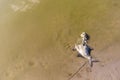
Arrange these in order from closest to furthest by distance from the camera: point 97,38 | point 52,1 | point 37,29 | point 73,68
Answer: point 73,68 → point 97,38 → point 37,29 → point 52,1

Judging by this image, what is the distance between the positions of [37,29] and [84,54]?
2340mm

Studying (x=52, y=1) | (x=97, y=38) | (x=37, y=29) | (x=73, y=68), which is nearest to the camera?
(x=73, y=68)

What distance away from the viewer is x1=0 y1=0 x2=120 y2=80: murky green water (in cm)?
998

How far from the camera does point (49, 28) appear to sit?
10.9 meters

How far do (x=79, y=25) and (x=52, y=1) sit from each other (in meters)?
1.87

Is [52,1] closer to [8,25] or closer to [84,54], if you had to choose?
[8,25]

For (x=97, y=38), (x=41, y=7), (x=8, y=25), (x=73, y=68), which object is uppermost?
(x=41, y=7)

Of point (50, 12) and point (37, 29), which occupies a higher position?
point (50, 12)

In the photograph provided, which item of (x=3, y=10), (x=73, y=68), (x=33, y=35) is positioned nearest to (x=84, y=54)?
(x=73, y=68)

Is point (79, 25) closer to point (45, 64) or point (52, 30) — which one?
point (52, 30)

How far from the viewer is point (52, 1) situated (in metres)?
11.8

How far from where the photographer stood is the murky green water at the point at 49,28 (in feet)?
32.7

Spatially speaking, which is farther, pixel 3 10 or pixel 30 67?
pixel 3 10

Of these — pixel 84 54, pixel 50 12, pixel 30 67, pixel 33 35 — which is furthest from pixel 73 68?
pixel 50 12
